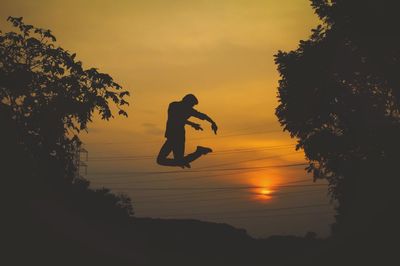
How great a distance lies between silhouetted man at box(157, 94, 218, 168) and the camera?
12559mm

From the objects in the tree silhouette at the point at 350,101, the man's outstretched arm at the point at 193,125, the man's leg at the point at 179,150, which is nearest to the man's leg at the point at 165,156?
the man's leg at the point at 179,150

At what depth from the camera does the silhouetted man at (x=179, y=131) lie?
12.6 metres

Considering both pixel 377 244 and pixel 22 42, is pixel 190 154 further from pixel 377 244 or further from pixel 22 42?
pixel 377 244

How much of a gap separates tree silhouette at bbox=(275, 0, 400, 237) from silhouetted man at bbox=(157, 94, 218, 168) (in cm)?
1920

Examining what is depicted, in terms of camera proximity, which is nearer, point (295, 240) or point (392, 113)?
point (392, 113)

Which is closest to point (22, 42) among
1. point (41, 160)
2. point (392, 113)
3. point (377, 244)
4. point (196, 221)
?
point (41, 160)

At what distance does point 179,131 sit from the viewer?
13.5 metres

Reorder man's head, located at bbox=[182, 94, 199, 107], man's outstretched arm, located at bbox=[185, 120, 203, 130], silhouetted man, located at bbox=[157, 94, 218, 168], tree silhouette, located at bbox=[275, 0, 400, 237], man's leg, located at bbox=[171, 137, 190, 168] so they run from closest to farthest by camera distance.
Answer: man's head, located at bbox=[182, 94, 199, 107], silhouetted man, located at bbox=[157, 94, 218, 168], man's outstretched arm, located at bbox=[185, 120, 203, 130], man's leg, located at bbox=[171, 137, 190, 168], tree silhouette, located at bbox=[275, 0, 400, 237]

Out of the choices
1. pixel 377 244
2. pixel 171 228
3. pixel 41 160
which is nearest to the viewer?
pixel 41 160

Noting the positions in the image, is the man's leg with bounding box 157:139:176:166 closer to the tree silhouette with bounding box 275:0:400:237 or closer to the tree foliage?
the tree foliage

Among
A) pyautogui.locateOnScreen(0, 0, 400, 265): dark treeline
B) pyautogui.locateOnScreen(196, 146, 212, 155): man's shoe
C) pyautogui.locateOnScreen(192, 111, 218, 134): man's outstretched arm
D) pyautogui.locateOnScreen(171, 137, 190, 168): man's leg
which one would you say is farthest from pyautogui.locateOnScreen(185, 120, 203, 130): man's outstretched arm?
pyautogui.locateOnScreen(0, 0, 400, 265): dark treeline

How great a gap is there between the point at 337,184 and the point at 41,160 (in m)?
22.5

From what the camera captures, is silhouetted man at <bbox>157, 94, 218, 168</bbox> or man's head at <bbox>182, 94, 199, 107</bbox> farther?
silhouetted man at <bbox>157, 94, 218, 168</bbox>

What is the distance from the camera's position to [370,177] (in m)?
31.2
